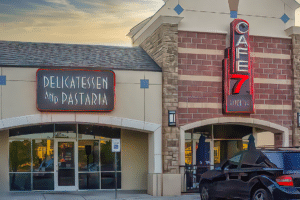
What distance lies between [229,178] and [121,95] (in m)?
7.00

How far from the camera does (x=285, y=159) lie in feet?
37.3

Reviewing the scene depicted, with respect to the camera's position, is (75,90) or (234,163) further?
(75,90)

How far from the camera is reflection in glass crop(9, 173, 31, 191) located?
65.6ft

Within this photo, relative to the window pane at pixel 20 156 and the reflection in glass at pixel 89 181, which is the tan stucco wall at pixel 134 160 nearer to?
the reflection in glass at pixel 89 181

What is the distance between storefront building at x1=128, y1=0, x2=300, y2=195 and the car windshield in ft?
24.3

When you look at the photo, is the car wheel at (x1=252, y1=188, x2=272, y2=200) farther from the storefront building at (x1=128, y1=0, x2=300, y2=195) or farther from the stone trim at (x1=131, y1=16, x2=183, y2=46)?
the stone trim at (x1=131, y1=16, x2=183, y2=46)

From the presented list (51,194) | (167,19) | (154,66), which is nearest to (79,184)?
(51,194)

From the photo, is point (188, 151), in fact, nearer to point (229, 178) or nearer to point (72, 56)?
point (72, 56)

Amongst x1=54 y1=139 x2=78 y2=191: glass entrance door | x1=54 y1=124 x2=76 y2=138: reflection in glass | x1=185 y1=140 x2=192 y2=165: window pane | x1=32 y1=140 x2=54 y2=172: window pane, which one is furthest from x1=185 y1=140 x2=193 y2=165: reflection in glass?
x1=32 y1=140 x2=54 y2=172: window pane

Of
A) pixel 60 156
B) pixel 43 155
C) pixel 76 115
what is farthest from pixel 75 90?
pixel 43 155

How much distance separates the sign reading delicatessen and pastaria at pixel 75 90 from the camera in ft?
58.0

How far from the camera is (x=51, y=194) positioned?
62.7ft

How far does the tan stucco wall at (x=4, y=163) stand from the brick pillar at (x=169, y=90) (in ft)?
21.5

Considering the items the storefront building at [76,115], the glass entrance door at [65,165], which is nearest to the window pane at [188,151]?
the storefront building at [76,115]
